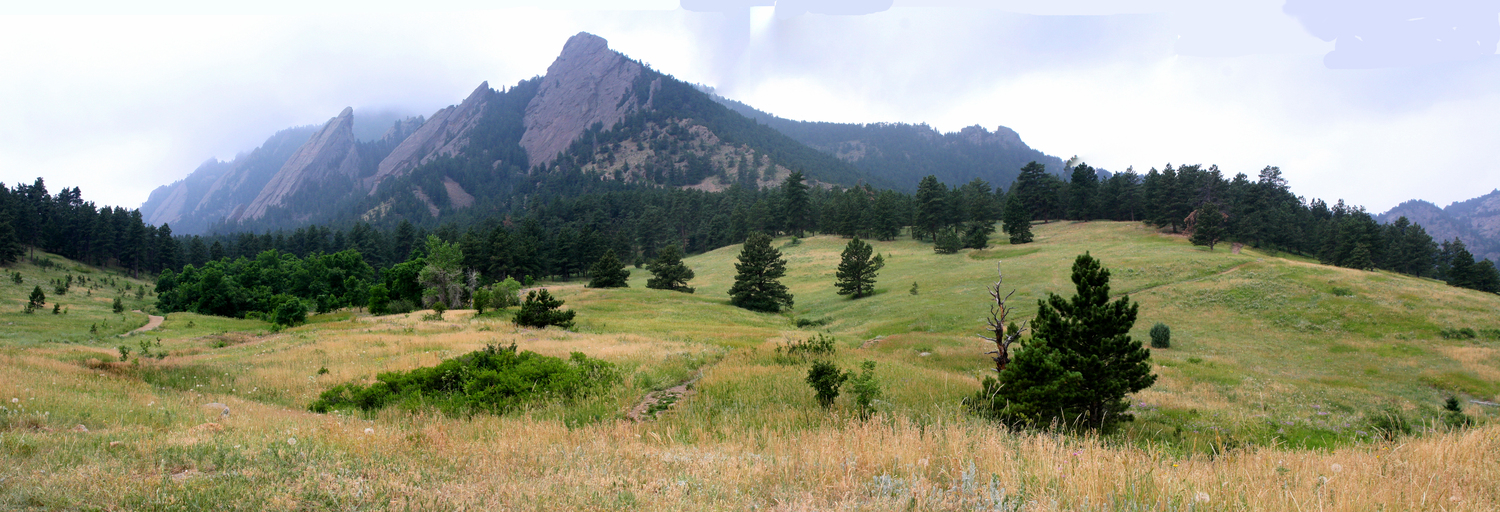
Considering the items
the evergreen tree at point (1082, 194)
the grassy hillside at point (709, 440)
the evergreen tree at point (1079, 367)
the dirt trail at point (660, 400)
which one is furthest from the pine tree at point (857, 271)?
the evergreen tree at point (1082, 194)

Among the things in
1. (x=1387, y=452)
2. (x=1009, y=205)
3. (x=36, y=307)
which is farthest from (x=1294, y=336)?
(x=36, y=307)

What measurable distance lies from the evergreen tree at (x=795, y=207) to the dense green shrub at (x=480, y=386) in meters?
92.9

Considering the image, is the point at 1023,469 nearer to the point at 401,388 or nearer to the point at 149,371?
the point at 401,388

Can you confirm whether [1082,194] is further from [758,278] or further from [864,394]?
[864,394]

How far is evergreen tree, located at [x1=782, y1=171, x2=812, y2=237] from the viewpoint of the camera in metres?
104

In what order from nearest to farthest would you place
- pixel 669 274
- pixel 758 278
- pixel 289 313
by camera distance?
1. pixel 289 313
2. pixel 758 278
3. pixel 669 274

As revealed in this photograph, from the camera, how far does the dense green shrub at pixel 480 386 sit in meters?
10.0

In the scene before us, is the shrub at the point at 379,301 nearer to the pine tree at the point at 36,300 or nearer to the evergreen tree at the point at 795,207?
the pine tree at the point at 36,300

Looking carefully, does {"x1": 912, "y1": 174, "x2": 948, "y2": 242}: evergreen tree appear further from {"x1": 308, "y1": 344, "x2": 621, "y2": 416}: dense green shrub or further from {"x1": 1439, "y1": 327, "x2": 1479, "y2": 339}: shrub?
{"x1": 308, "y1": 344, "x2": 621, "y2": 416}: dense green shrub

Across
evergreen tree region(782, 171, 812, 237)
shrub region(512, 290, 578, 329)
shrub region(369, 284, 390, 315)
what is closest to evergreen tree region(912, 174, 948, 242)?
evergreen tree region(782, 171, 812, 237)

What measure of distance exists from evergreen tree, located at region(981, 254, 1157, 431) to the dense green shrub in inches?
312

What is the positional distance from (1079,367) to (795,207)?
94.0 metres

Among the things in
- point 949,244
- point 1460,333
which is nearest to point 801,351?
point 1460,333

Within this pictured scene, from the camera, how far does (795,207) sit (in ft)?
341
